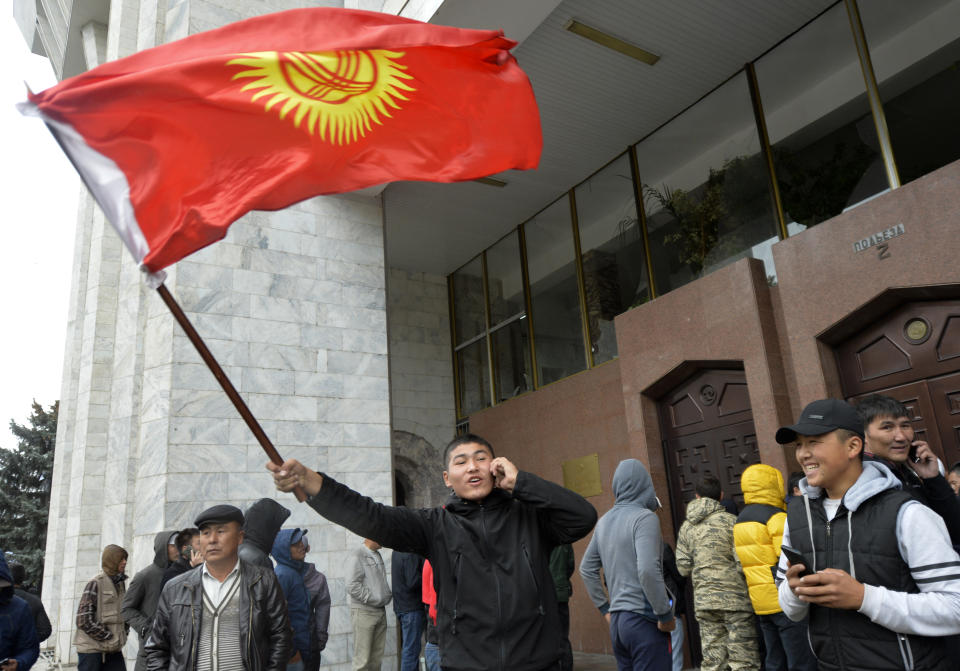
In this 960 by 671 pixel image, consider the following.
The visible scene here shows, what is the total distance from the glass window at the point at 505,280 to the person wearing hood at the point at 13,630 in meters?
9.41

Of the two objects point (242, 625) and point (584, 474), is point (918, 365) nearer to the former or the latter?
point (584, 474)

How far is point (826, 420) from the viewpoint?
237cm

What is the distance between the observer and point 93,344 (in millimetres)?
12852

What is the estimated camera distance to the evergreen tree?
2730cm

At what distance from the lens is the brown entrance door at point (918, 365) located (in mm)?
6508

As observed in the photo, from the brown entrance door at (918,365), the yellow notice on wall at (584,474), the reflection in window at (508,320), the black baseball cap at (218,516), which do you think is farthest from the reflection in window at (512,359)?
the black baseball cap at (218,516)

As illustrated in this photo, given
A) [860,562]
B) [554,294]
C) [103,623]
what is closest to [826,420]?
[860,562]

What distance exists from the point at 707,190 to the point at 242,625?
8122mm

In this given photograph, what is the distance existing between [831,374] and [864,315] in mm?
666

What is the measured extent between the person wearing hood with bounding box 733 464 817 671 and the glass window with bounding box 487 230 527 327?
26.1 feet

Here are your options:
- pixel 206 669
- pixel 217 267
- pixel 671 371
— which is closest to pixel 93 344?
pixel 217 267

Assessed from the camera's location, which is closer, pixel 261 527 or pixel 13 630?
pixel 13 630

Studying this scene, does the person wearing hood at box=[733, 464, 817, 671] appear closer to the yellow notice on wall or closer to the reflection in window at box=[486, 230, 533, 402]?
the yellow notice on wall

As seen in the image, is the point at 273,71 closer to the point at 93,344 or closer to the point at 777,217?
the point at 777,217
